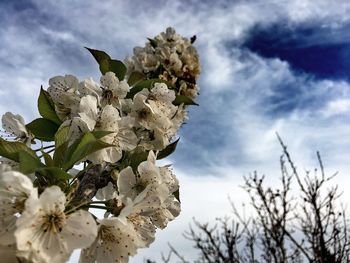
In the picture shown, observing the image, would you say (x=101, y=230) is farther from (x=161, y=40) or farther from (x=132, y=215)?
(x=161, y=40)

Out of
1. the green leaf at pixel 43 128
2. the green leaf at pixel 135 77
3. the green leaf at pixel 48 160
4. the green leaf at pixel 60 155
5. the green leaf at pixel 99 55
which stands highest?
the green leaf at pixel 135 77

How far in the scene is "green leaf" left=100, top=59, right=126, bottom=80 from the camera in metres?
1.62

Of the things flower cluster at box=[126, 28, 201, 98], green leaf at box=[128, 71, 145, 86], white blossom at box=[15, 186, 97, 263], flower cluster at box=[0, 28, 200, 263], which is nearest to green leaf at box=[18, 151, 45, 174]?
flower cluster at box=[0, 28, 200, 263]

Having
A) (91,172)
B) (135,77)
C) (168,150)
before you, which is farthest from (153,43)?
(91,172)

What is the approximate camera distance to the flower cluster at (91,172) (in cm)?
88

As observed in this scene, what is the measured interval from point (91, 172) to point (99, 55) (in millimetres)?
540

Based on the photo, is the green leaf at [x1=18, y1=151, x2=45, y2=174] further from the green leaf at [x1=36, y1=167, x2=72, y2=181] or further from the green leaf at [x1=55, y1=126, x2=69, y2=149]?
the green leaf at [x1=55, y1=126, x2=69, y2=149]

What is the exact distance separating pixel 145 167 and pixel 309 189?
260 inches

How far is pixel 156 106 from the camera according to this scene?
1520mm

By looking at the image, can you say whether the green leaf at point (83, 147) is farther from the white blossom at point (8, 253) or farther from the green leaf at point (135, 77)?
the green leaf at point (135, 77)

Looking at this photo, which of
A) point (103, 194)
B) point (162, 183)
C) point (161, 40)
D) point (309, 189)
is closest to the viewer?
point (162, 183)

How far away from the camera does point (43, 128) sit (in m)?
1.44

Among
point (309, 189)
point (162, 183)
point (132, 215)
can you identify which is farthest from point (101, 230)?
point (309, 189)

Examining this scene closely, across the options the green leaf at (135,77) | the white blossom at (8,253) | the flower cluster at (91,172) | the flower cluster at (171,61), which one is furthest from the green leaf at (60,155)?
the flower cluster at (171,61)
